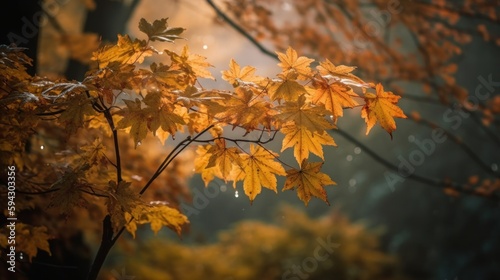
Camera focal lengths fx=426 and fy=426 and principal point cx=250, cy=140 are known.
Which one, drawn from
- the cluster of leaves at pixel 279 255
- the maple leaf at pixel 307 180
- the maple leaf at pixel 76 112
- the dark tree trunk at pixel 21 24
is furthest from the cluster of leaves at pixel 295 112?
the cluster of leaves at pixel 279 255

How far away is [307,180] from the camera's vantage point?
1905mm

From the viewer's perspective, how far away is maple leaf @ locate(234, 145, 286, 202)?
1.92 meters

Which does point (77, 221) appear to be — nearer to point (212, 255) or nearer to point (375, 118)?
point (212, 255)

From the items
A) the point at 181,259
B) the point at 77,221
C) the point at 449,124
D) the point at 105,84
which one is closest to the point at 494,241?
the point at 449,124

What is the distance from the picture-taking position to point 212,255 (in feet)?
27.5

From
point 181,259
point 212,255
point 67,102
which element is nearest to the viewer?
point 67,102

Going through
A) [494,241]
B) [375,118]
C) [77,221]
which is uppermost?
[375,118]

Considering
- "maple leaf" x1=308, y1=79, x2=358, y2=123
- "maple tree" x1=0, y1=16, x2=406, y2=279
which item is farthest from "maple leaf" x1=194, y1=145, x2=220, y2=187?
"maple leaf" x1=308, y1=79, x2=358, y2=123

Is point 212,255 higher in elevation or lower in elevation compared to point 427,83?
lower

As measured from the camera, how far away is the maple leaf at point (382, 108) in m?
1.84

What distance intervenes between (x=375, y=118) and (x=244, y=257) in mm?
7547

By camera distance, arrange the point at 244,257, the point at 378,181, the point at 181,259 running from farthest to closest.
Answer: the point at 378,181 < the point at 244,257 < the point at 181,259
